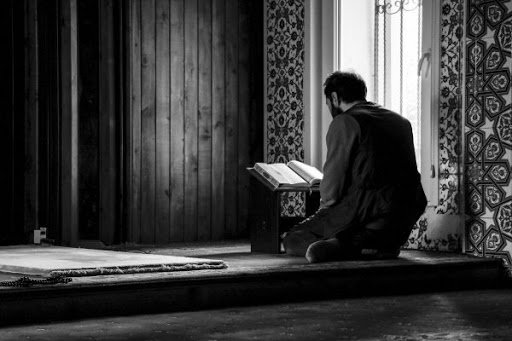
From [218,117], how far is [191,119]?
28 cm

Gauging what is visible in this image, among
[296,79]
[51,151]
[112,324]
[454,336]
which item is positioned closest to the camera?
[454,336]

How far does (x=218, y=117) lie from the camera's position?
A: 7.62 m

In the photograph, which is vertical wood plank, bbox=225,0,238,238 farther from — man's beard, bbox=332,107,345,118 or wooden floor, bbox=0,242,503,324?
man's beard, bbox=332,107,345,118

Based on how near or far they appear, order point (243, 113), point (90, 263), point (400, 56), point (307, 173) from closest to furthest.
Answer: point (90, 263) < point (307, 173) < point (400, 56) < point (243, 113)

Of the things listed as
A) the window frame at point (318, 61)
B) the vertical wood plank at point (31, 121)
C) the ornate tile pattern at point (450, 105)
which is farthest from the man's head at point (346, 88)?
the vertical wood plank at point (31, 121)

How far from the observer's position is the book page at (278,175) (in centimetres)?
609

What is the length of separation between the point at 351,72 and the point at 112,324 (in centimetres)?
258

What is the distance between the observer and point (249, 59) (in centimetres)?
781

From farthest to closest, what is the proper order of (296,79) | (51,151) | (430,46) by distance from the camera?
(296,79)
(51,151)
(430,46)

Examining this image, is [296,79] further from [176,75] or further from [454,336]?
[454,336]

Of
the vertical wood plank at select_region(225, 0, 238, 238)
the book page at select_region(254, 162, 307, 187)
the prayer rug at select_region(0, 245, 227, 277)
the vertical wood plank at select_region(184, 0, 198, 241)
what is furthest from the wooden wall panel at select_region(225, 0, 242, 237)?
the prayer rug at select_region(0, 245, 227, 277)

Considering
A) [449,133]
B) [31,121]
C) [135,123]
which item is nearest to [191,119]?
[135,123]

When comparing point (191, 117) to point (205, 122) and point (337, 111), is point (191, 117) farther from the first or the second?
point (337, 111)

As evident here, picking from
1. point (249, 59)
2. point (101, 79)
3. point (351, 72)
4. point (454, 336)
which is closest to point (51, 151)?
point (101, 79)
